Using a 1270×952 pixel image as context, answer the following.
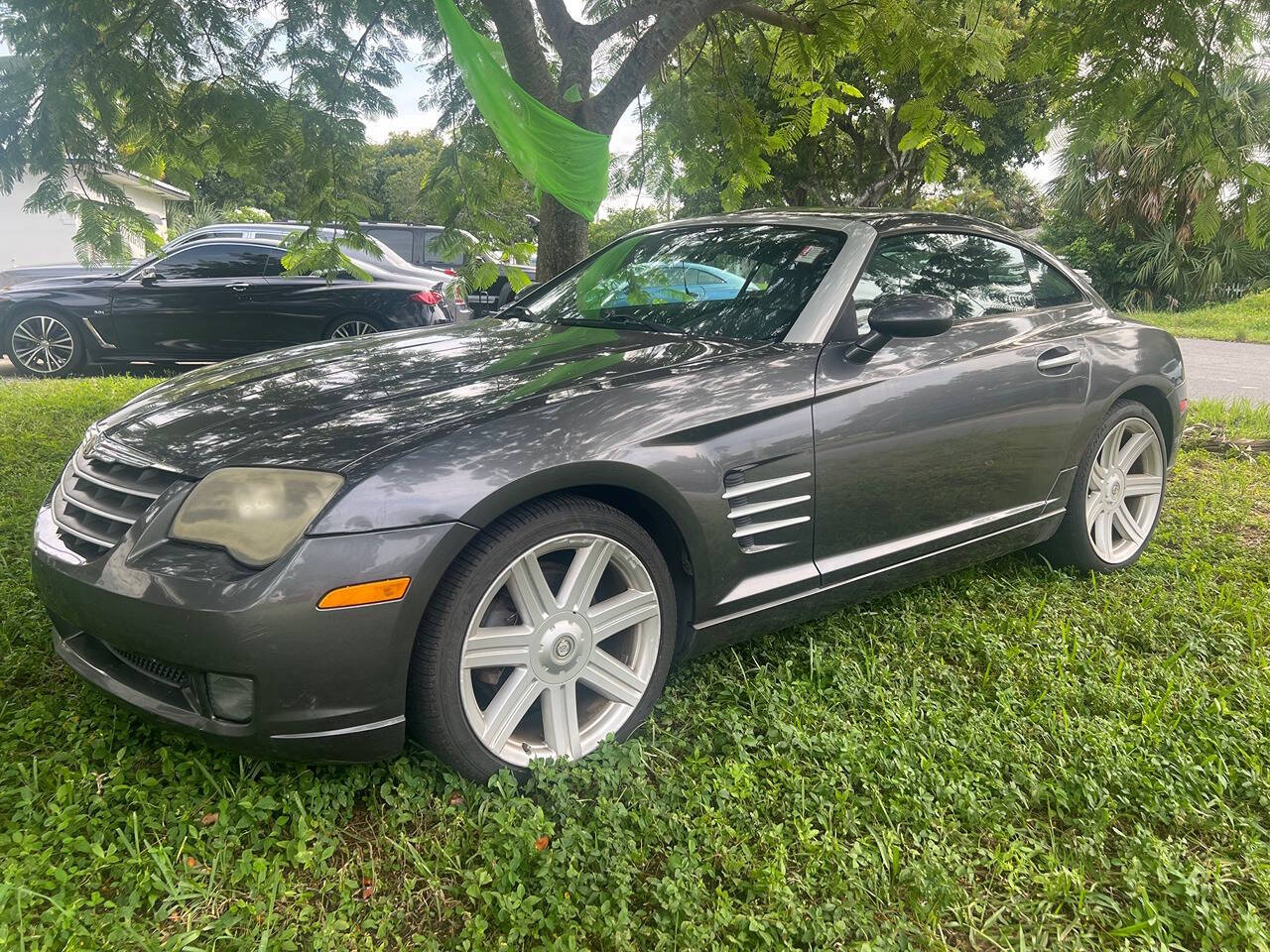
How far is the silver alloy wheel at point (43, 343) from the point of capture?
8.28 m

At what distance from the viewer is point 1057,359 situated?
3438 millimetres

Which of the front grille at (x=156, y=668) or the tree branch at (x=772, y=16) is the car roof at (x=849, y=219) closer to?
the tree branch at (x=772, y=16)

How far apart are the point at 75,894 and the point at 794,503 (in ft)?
6.35

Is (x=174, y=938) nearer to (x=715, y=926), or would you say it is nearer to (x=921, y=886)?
(x=715, y=926)

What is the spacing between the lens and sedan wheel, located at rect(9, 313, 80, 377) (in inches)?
326

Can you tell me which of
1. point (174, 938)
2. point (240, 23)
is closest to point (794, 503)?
point (174, 938)

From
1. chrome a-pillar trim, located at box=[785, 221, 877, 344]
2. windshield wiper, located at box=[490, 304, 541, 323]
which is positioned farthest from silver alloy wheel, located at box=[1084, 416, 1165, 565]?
windshield wiper, located at box=[490, 304, 541, 323]

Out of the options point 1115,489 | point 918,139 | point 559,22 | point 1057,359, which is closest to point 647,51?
point 559,22

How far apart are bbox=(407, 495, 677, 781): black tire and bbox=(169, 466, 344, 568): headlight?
1.12 feet

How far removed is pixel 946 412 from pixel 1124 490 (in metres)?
1.41

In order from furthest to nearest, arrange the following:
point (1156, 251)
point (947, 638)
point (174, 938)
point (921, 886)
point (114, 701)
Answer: point (1156, 251) < point (947, 638) < point (114, 701) < point (921, 886) < point (174, 938)

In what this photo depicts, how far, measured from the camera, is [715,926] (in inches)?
73.7

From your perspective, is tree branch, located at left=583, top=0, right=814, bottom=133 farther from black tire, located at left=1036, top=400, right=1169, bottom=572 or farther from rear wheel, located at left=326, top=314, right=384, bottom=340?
rear wheel, located at left=326, top=314, right=384, bottom=340

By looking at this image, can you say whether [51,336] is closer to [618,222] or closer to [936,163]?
[618,222]
